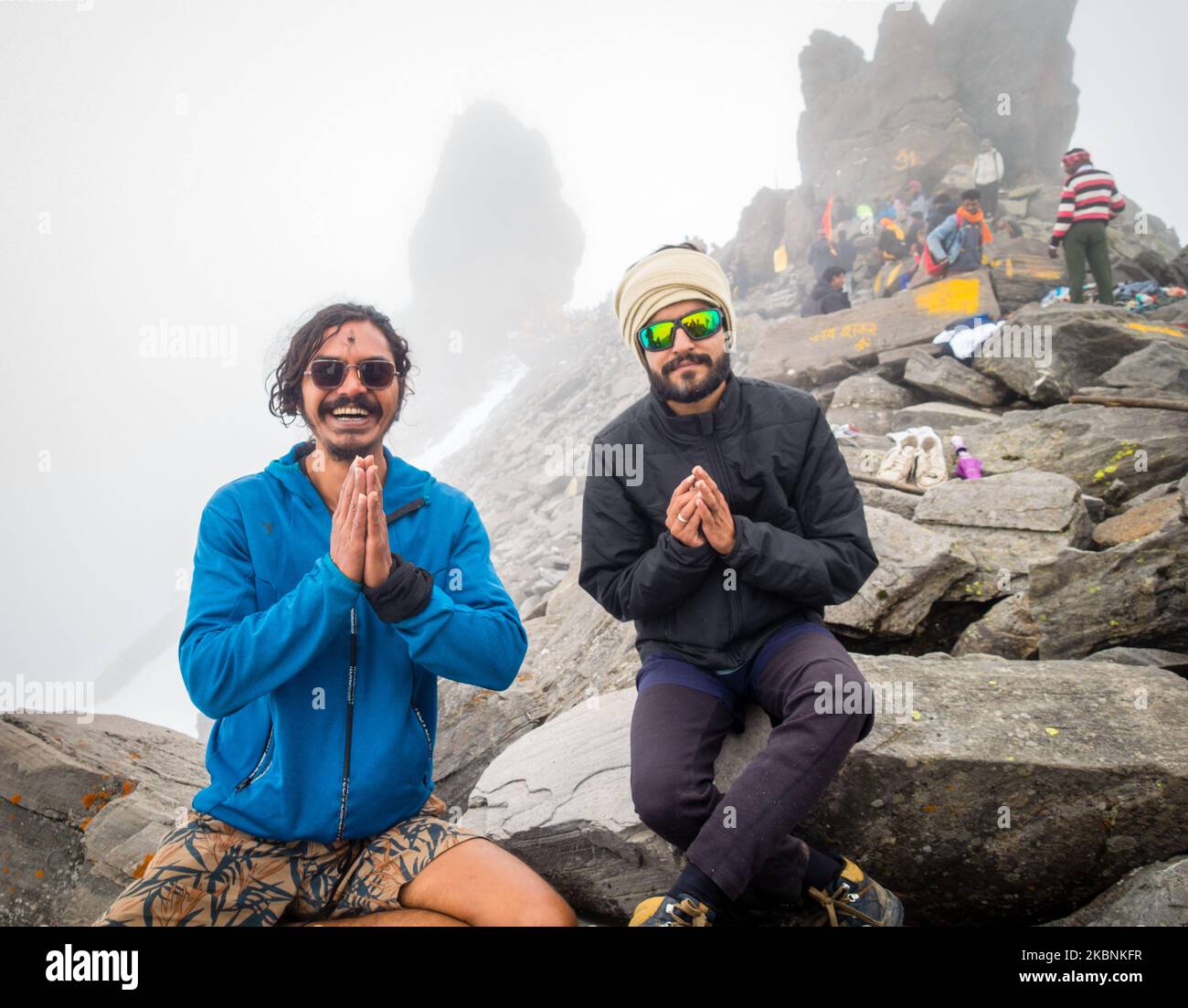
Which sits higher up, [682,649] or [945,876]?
[682,649]

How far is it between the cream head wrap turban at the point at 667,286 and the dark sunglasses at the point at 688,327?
10cm

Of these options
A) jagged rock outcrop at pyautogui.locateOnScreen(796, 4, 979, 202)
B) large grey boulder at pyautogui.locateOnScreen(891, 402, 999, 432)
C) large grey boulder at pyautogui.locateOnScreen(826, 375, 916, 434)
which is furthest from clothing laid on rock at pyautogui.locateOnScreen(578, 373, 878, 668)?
jagged rock outcrop at pyautogui.locateOnScreen(796, 4, 979, 202)

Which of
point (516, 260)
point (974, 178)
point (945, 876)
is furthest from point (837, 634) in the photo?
point (516, 260)

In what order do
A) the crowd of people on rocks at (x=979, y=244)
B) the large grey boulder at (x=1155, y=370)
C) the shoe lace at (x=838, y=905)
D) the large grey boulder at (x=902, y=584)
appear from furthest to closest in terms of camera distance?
the crowd of people on rocks at (x=979, y=244), the large grey boulder at (x=1155, y=370), the large grey boulder at (x=902, y=584), the shoe lace at (x=838, y=905)

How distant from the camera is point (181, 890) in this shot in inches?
91.2

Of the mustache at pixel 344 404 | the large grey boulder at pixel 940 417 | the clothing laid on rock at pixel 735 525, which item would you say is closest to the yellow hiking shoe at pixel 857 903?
the clothing laid on rock at pixel 735 525

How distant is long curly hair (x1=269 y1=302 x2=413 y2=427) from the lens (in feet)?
9.65

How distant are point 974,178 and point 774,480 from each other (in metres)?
37.6

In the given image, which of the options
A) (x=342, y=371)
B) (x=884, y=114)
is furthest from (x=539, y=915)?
(x=884, y=114)

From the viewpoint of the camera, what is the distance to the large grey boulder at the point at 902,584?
4.59 metres

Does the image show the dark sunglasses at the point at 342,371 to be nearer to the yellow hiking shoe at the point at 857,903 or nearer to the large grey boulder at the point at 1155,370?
the yellow hiking shoe at the point at 857,903

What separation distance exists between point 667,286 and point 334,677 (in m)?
2.41
